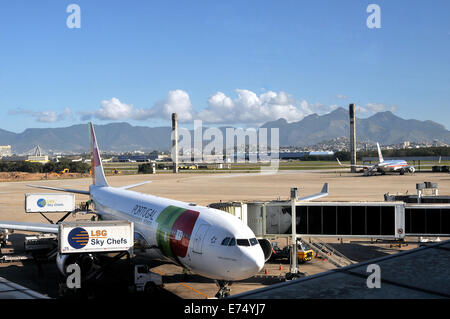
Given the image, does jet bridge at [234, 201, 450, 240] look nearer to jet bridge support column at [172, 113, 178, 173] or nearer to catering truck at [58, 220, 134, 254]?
catering truck at [58, 220, 134, 254]

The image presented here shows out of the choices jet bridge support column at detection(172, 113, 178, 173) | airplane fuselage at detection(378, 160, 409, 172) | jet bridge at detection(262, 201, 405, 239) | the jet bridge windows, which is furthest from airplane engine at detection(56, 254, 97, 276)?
jet bridge support column at detection(172, 113, 178, 173)

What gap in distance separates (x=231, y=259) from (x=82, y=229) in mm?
8068

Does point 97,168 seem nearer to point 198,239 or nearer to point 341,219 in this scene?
point 341,219

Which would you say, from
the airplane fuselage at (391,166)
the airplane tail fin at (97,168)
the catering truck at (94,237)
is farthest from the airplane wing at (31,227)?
the airplane fuselage at (391,166)

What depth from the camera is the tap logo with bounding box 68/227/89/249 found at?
71.5ft

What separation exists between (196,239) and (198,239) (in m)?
0.16

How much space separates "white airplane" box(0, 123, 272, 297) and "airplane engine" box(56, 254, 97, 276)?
6cm

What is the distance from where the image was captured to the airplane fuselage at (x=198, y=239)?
61.3ft

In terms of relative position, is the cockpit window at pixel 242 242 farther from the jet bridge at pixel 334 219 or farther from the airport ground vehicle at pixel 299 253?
the airport ground vehicle at pixel 299 253

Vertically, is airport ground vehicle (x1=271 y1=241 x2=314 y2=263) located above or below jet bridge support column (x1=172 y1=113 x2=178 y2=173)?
below

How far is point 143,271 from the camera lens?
2270 cm

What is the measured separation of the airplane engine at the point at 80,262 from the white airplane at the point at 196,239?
0.19ft

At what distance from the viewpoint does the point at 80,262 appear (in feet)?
80.7

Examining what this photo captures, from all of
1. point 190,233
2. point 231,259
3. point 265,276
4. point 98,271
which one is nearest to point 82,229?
point 98,271
